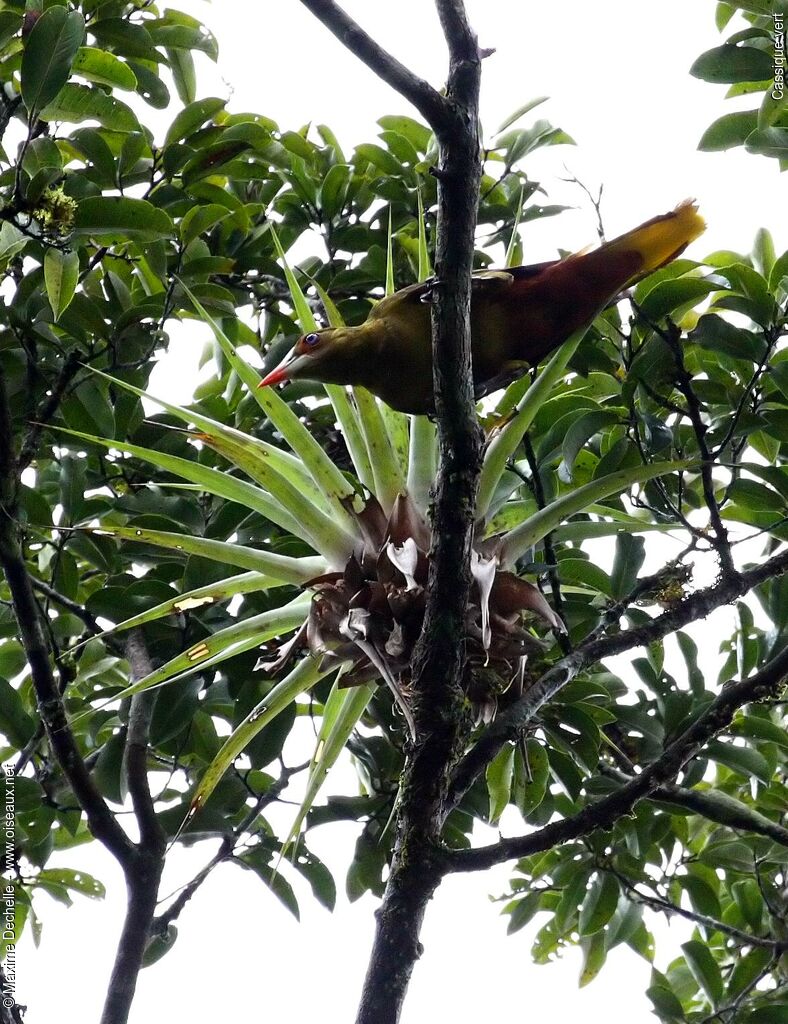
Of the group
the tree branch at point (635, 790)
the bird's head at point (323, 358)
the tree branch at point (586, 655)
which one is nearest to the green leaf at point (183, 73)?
the bird's head at point (323, 358)

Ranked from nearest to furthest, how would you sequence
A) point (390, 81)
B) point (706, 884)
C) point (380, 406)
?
1. point (390, 81)
2. point (380, 406)
3. point (706, 884)

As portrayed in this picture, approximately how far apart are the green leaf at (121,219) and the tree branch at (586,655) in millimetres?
1003

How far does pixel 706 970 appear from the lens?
192cm

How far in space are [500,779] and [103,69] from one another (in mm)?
1424

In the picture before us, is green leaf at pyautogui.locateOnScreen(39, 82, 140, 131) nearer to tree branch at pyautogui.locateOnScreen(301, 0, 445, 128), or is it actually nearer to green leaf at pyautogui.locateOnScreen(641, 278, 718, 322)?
tree branch at pyautogui.locateOnScreen(301, 0, 445, 128)

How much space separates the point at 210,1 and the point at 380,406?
0.98 meters

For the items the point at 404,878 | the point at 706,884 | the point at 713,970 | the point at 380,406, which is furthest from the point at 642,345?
the point at 713,970

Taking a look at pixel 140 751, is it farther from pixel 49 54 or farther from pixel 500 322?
pixel 49 54

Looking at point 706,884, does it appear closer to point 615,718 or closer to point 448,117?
point 615,718

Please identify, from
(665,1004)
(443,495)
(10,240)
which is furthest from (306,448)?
(665,1004)

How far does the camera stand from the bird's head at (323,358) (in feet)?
5.66

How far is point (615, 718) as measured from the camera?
1.75 metres

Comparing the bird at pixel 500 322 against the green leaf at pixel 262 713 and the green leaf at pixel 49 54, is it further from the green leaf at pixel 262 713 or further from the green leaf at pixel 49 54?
the green leaf at pixel 49 54

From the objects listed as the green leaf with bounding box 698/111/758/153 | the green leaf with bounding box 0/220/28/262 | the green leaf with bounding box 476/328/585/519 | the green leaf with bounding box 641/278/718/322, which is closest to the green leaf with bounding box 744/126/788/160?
the green leaf with bounding box 698/111/758/153
